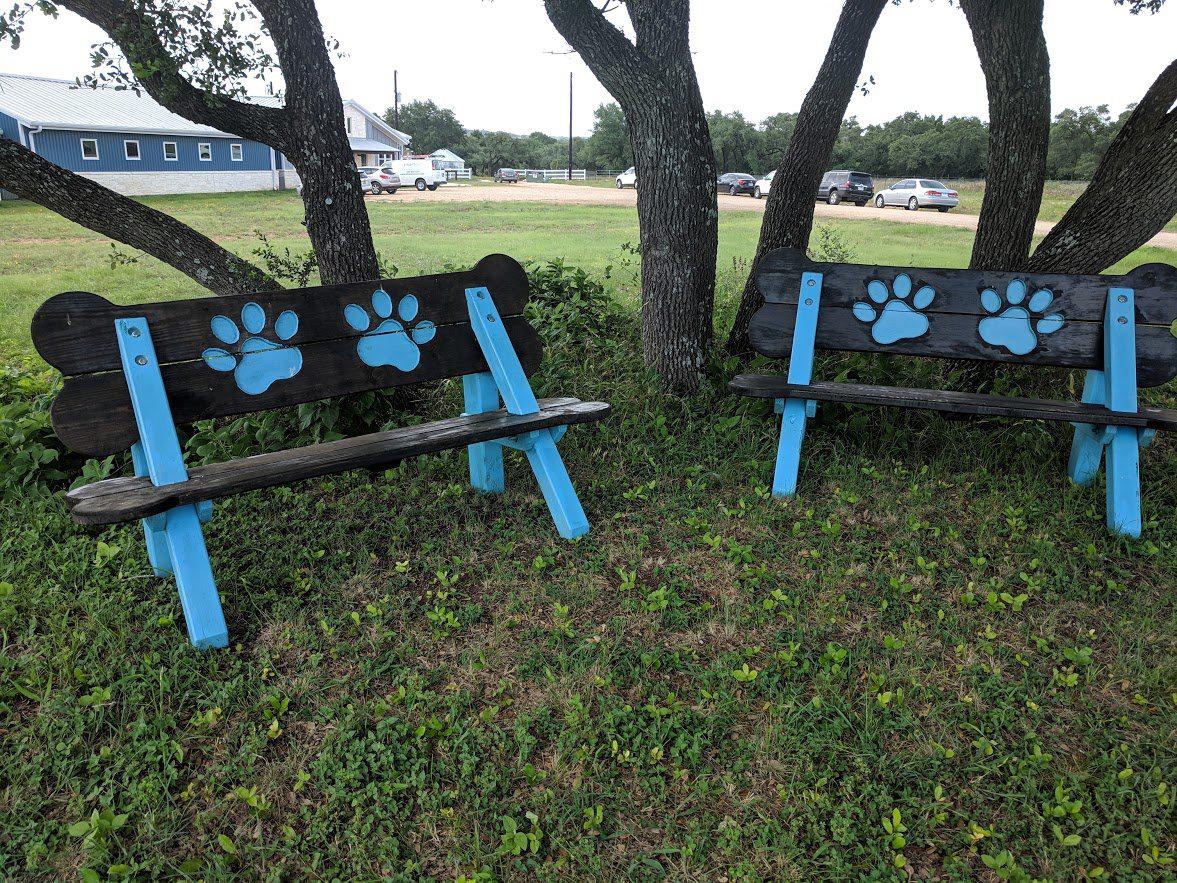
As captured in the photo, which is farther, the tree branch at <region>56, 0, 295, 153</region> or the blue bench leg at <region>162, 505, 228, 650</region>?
the tree branch at <region>56, 0, 295, 153</region>

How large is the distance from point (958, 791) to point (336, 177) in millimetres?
4330

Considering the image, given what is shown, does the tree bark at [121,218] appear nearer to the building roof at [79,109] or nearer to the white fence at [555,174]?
the building roof at [79,109]

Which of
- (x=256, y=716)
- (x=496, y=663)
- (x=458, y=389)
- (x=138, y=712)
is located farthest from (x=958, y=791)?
(x=458, y=389)

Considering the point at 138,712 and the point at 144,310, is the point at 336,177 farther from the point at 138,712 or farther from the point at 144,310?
the point at 138,712

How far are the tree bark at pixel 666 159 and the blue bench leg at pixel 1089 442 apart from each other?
7.10 feet

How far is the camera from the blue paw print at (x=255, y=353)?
3.23 m

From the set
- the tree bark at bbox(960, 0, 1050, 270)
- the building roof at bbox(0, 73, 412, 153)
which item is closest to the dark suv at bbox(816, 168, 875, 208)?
the building roof at bbox(0, 73, 412, 153)

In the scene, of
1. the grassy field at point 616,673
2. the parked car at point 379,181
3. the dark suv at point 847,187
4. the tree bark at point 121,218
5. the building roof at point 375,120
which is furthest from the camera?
the building roof at point 375,120

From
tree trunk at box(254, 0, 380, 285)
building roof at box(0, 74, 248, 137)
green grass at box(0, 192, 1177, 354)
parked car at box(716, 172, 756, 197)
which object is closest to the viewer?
tree trunk at box(254, 0, 380, 285)

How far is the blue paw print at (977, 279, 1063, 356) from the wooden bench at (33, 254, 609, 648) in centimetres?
211

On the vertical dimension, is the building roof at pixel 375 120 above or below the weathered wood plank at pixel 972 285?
above

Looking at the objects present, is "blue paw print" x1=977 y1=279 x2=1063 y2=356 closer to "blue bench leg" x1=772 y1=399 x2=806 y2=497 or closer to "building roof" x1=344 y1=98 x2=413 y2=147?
"blue bench leg" x1=772 y1=399 x2=806 y2=497

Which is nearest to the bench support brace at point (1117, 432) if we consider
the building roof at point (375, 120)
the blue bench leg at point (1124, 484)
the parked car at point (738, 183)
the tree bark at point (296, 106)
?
the blue bench leg at point (1124, 484)

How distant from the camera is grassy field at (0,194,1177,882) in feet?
7.35
